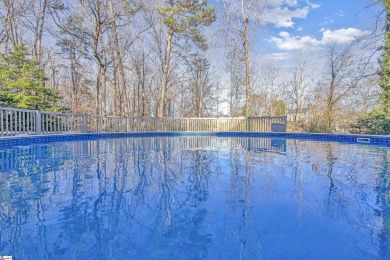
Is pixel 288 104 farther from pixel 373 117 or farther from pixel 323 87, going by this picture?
pixel 373 117

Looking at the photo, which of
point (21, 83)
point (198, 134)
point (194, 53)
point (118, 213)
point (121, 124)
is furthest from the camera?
point (194, 53)

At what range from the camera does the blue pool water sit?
1356 mm

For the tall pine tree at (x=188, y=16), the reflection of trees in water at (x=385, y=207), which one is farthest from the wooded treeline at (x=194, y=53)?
the reflection of trees in water at (x=385, y=207)

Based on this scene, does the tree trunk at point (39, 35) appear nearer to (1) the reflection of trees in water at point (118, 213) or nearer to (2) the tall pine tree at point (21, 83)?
(2) the tall pine tree at point (21, 83)

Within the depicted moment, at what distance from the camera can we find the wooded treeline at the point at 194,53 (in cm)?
1076

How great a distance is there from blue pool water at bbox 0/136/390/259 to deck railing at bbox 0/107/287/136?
175 inches

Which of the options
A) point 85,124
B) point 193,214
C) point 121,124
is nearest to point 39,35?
point 85,124

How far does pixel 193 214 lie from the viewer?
6.11ft

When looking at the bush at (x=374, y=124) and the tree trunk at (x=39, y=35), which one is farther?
the tree trunk at (x=39, y=35)

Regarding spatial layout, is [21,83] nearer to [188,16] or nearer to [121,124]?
[121,124]

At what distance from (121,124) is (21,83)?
4051mm

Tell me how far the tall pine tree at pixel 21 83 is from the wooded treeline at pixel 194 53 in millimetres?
183

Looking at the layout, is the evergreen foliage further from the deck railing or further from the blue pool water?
the blue pool water

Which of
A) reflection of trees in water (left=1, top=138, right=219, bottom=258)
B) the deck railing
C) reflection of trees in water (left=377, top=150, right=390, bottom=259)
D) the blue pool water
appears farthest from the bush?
reflection of trees in water (left=1, top=138, right=219, bottom=258)
